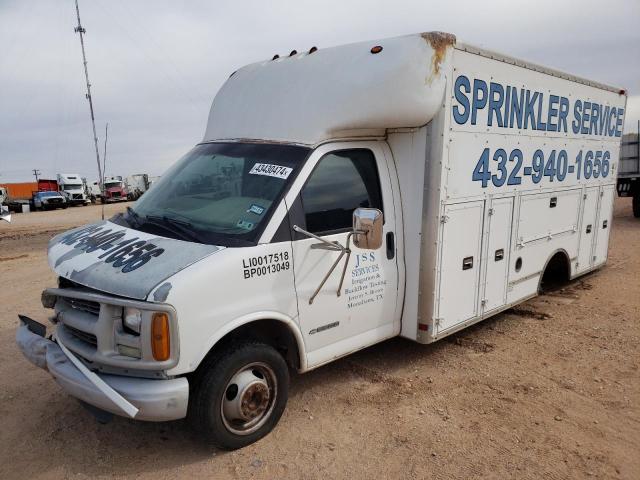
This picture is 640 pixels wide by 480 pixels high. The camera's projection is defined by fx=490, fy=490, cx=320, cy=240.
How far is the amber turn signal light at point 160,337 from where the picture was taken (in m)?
2.78

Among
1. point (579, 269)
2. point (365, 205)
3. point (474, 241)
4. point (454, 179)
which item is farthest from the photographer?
point (579, 269)

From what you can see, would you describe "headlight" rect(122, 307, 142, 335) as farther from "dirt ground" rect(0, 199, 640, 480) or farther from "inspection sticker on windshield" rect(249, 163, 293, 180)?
"inspection sticker on windshield" rect(249, 163, 293, 180)

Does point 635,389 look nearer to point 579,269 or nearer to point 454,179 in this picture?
point 454,179

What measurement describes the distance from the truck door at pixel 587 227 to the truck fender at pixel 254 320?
186 inches

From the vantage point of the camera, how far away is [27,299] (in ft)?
23.5

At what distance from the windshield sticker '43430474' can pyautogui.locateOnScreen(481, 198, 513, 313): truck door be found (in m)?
3.15

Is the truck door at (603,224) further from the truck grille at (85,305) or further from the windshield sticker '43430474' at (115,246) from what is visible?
the truck grille at (85,305)

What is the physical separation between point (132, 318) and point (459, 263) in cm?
286

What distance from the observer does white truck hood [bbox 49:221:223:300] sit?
291cm

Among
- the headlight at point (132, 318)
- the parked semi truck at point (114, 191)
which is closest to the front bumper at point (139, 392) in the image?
the headlight at point (132, 318)

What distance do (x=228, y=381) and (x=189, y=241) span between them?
0.95 metres

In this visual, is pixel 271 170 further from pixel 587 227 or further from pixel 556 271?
pixel 587 227

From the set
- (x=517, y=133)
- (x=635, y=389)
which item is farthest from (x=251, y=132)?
(x=635, y=389)

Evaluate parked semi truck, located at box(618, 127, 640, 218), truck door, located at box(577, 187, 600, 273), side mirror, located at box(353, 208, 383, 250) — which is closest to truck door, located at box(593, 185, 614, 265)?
truck door, located at box(577, 187, 600, 273)
